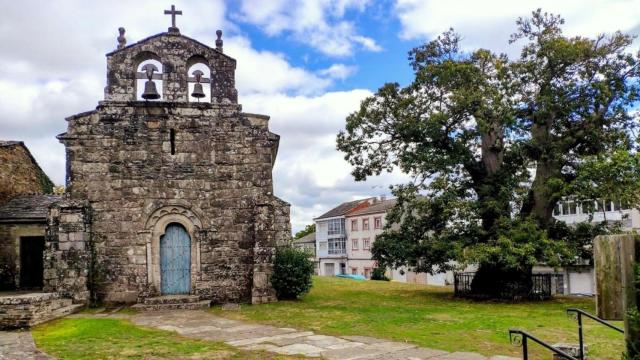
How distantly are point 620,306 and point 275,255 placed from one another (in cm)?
1245

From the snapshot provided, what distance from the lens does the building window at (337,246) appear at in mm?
61344

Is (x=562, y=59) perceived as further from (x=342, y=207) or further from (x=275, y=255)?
(x=342, y=207)

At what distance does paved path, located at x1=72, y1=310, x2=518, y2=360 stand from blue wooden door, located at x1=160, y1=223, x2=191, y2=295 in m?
2.42

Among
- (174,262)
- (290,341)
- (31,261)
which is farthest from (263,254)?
(31,261)

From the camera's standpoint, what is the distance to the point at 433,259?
17.6 meters

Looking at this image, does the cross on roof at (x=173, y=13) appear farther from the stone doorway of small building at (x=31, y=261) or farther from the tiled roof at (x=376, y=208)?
the tiled roof at (x=376, y=208)

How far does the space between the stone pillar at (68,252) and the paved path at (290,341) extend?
2.62 meters

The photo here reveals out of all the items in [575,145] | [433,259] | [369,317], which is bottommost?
[369,317]

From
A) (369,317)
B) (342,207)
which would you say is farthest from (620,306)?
(342,207)

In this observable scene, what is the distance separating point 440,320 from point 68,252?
10898mm

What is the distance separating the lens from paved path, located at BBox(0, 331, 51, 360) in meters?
8.76

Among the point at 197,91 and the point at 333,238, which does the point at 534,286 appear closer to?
the point at 197,91

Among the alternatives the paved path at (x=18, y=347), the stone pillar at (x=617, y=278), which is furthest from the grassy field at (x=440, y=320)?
the paved path at (x=18, y=347)

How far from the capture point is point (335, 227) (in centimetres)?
6297
